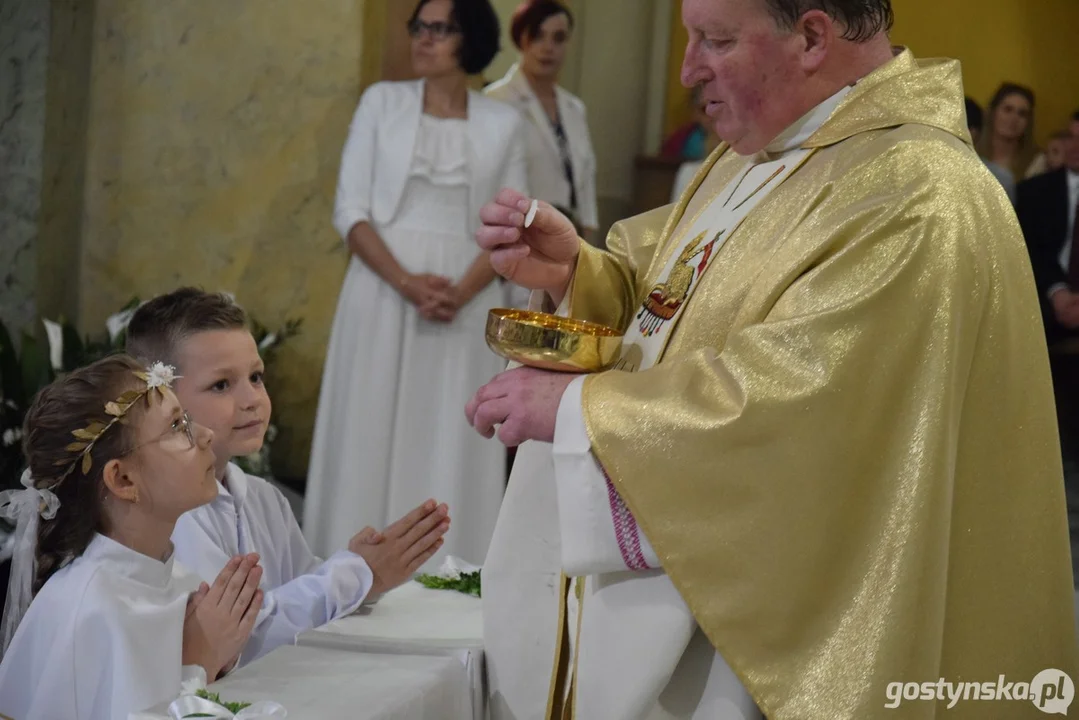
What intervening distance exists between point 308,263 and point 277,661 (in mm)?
4430

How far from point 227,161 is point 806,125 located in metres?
4.67

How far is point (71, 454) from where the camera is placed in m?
2.70

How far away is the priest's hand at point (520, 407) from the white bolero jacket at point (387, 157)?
3.80 m

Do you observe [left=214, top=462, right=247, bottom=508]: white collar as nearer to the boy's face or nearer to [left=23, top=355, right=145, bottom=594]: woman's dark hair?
the boy's face

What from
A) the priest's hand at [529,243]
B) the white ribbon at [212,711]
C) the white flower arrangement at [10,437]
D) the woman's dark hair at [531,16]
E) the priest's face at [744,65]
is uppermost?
the woman's dark hair at [531,16]

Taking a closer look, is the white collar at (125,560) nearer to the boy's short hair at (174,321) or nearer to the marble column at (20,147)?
the boy's short hair at (174,321)

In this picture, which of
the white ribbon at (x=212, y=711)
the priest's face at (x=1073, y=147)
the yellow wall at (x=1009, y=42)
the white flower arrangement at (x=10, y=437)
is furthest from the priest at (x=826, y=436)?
the yellow wall at (x=1009, y=42)

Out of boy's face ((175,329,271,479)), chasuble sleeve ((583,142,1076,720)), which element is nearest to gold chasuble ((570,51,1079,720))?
chasuble sleeve ((583,142,1076,720))

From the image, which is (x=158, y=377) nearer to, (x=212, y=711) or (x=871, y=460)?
(x=212, y=711)

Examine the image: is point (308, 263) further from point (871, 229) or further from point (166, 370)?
point (871, 229)

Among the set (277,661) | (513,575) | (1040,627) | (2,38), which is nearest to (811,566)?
(1040,627)

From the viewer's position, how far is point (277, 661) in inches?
97.7

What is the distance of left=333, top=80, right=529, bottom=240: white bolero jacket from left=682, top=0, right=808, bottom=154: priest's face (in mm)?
3530

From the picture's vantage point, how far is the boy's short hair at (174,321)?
3.32 meters
